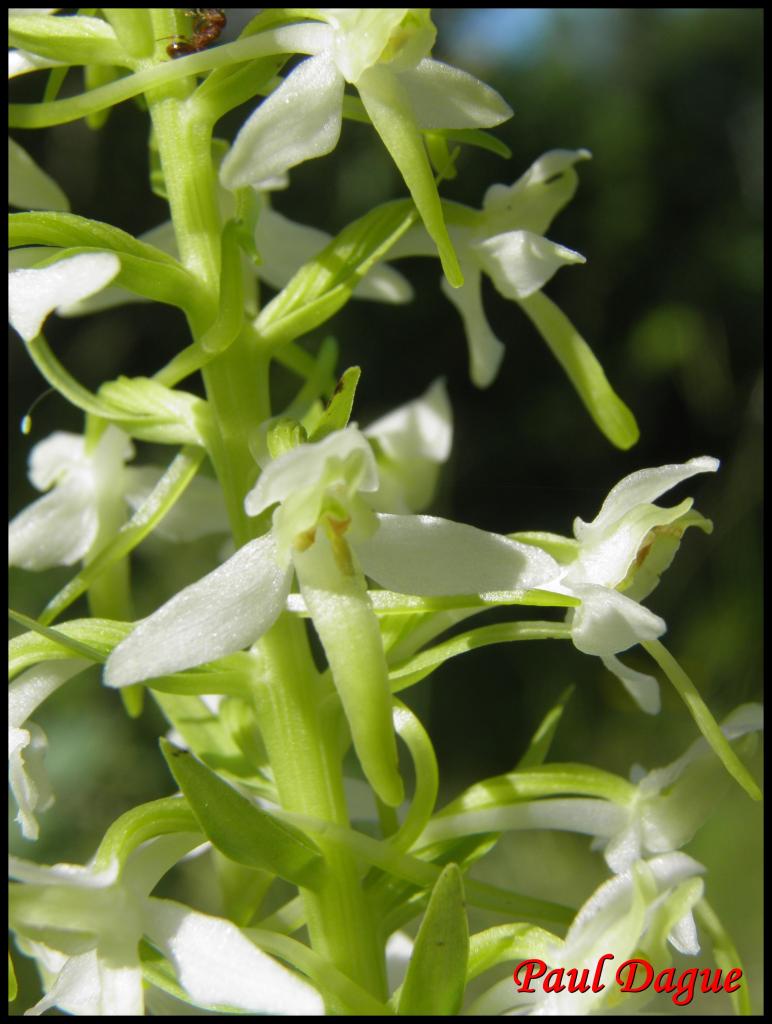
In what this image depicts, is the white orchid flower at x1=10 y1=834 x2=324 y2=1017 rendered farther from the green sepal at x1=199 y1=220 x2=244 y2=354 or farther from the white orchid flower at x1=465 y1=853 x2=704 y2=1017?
the green sepal at x1=199 y1=220 x2=244 y2=354

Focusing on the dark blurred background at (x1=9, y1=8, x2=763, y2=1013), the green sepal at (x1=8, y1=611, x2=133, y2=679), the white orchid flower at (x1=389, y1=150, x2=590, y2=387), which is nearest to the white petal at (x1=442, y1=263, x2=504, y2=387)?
the white orchid flower at (x1=389, y1=150, x2=590, y2=387)

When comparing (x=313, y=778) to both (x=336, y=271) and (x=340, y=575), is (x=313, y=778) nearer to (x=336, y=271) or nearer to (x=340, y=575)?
(x=340, y=575)

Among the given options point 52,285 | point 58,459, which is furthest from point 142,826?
point 58,459

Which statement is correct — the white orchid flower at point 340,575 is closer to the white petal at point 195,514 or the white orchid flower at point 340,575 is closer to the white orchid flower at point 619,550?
the white orchid flower at point 619,550

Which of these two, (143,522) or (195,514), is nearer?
(143,522)

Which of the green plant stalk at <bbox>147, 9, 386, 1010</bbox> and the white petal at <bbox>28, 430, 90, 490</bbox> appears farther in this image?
the white petal at <bbox>28, 430, 90, 490</bbox>

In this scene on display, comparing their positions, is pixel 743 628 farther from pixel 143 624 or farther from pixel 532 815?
pixel 143 624

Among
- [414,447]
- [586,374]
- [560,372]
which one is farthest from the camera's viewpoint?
[560,372]
